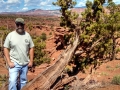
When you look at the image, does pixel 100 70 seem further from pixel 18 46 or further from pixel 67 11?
pixel 18 46

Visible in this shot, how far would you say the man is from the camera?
5516 mm

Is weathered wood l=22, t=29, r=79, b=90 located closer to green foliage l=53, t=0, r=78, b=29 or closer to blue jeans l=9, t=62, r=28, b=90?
blue jeans l=9, t=62, r=28, b=90

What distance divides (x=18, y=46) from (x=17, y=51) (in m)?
0.11

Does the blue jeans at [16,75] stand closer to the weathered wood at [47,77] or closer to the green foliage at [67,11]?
the weathered wood at [47,77]

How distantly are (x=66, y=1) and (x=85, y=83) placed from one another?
3.81 metres

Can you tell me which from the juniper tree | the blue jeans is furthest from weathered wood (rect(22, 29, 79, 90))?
the juniper tree

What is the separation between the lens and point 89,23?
37.0 feet

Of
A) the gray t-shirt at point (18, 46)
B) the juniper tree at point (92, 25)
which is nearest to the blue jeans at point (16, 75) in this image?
the gray t-shirt at point (18, 46)

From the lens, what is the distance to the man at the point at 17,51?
552 centimetres

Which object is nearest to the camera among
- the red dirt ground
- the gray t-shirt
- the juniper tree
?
the gray t-shirt

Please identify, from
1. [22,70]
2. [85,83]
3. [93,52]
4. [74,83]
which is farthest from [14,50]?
[93,52]

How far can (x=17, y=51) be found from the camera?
220 inches

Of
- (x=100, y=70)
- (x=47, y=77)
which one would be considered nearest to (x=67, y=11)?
(x=47, y=77)

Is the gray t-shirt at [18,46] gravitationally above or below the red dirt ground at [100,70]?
above
